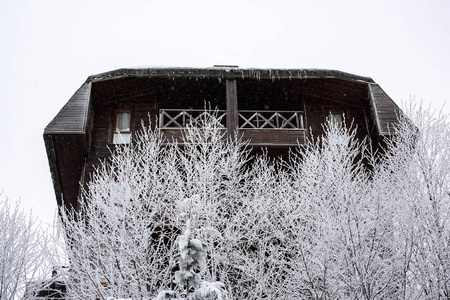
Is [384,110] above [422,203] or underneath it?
above

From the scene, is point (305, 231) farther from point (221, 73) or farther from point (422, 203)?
point (221, 73)

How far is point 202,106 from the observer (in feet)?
63.1

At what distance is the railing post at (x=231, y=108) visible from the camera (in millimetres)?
16609

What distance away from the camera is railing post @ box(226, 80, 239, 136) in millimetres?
16609

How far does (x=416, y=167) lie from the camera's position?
43.7ft

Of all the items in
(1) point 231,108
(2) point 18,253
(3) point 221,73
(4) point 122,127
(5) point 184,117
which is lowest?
(2) point 18,253

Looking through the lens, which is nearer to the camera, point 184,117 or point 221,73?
point 184,117

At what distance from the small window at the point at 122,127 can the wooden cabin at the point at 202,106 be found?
0.04 meters

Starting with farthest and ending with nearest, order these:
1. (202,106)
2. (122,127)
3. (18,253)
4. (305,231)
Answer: (202,106) → (122,127) → (18,253) → (305,231)

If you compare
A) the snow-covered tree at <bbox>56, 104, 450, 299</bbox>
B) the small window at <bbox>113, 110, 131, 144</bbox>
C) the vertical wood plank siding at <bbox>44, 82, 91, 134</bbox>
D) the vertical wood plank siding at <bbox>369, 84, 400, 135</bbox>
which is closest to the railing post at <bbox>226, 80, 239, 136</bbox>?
the snow-covered tree at <bbox>56, 104, 450, 299</bbox>

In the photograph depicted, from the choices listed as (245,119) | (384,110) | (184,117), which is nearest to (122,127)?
(184,117)

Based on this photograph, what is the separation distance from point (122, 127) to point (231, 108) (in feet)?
14.8

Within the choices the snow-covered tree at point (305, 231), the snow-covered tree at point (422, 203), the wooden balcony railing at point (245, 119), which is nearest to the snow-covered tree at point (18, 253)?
the snow-covered tree at point (305, 231)

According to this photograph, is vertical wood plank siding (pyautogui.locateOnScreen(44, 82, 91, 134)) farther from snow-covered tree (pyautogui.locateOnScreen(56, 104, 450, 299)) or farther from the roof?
snow-covered tree (pyautogui.locateOnScreen(56, 104, 450, 299))
